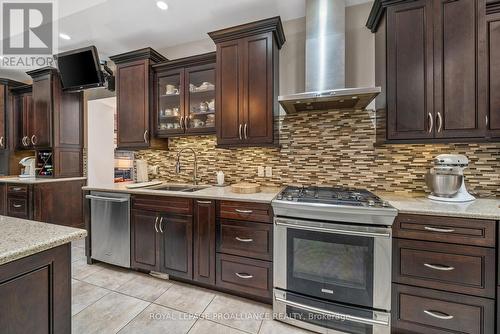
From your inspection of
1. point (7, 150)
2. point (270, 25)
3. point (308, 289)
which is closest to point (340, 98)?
point (270, 25)

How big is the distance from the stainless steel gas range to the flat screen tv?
2.92m

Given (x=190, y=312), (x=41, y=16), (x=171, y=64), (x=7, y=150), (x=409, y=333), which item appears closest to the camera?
(x=409, y=333)

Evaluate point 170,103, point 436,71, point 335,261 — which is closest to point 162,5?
point 170,103

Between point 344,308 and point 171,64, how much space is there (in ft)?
9.80

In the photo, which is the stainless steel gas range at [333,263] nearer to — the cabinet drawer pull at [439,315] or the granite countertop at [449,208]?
the granite countertop at [449,208]

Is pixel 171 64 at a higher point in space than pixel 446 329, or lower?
higher

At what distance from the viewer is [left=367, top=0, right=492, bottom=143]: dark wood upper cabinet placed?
5.40 feet

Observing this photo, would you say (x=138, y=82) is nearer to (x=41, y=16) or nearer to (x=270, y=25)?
(x=41, y=16)

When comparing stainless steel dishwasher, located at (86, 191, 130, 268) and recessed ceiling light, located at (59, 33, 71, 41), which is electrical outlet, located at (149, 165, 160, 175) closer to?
stainless steel dishwasher, located at (86, 191, 130, 268)

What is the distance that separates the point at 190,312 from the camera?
185cm

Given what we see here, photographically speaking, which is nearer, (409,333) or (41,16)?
(409,333)

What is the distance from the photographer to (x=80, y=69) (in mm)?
3012

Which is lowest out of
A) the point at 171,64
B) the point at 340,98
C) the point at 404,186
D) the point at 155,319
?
the point at 155,319

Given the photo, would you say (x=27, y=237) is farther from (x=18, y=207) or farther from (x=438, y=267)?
(x=18, y=207)
